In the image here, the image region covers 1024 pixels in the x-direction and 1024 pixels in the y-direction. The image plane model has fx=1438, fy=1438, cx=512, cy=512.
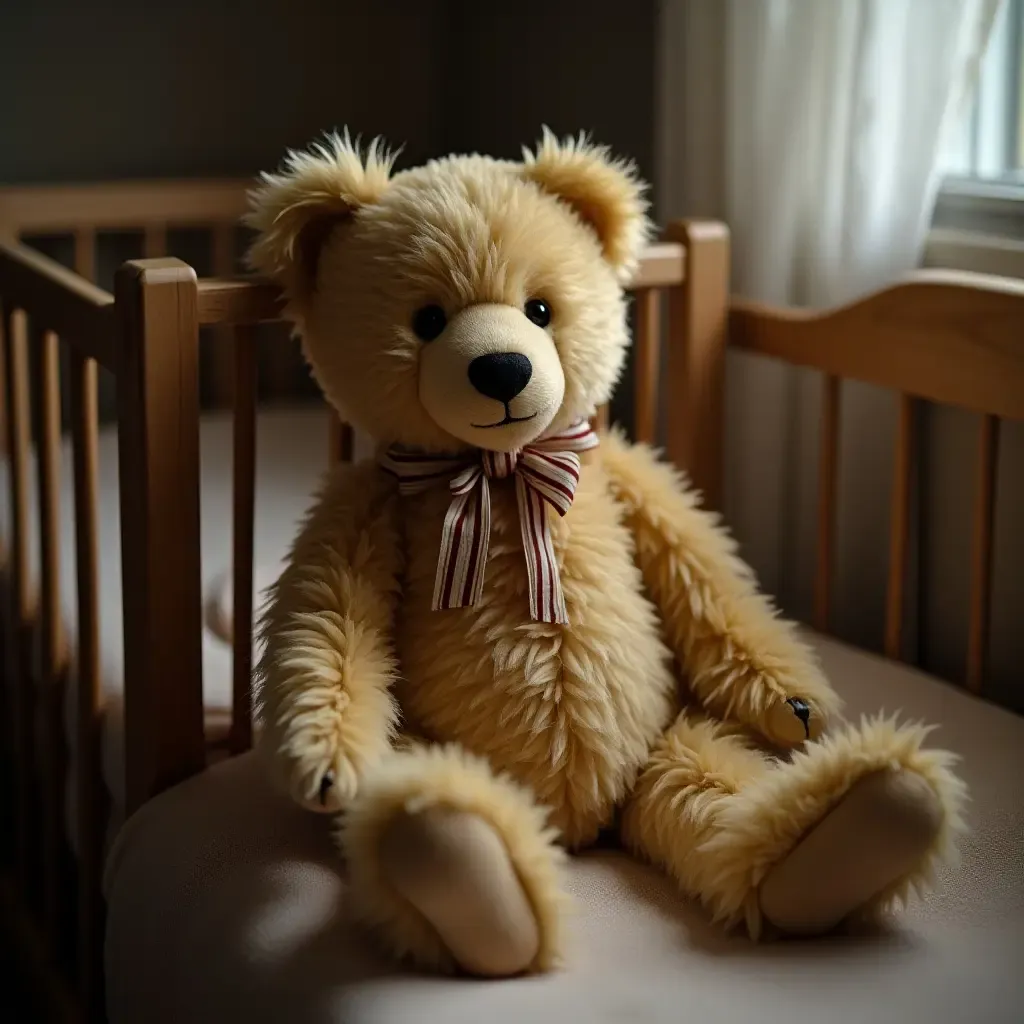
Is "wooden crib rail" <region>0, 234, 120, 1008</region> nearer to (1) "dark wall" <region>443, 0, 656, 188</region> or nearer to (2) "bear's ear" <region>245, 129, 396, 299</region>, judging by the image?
(2) "bear's ear" <region>245, 129, 396, 299</region>

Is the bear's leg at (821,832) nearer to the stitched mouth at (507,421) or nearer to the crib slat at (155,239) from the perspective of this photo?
the stitched mouth at (507,421)

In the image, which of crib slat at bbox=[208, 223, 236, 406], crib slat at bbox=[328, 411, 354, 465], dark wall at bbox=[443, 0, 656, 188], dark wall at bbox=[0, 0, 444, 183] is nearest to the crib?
crib slat at bbox=[328, 411, 354, 465]

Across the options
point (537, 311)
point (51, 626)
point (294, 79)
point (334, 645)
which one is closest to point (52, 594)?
point (51, 626)

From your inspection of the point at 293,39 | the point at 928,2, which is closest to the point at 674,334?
the point at 928,2

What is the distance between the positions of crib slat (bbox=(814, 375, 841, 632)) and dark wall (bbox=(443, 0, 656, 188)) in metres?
0.61

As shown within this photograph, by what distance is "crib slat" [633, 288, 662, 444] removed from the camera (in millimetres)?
1416

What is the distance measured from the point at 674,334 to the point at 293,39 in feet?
3.53

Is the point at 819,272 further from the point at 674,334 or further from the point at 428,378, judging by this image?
the point at 428,378

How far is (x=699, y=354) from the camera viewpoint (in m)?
1.45

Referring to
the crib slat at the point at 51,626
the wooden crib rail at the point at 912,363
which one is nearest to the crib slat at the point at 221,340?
the crib slat at the point at 51,626

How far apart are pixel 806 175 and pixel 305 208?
2.01ft

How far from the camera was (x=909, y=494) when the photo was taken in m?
1.36

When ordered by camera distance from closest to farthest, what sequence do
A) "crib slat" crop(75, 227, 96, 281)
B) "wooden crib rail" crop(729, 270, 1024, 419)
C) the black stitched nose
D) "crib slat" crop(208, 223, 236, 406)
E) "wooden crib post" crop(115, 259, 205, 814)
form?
the black stitched nose → "wooden crib post" crop(115, 259, 205, 814) → "wooden crib rail" crop(729, 270, 1024, 419) → "crib slat" crop(75, 227, 96, 281) → "crib slat" crop(208, 223, 236, 406)

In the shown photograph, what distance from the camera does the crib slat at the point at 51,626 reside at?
1350mm
